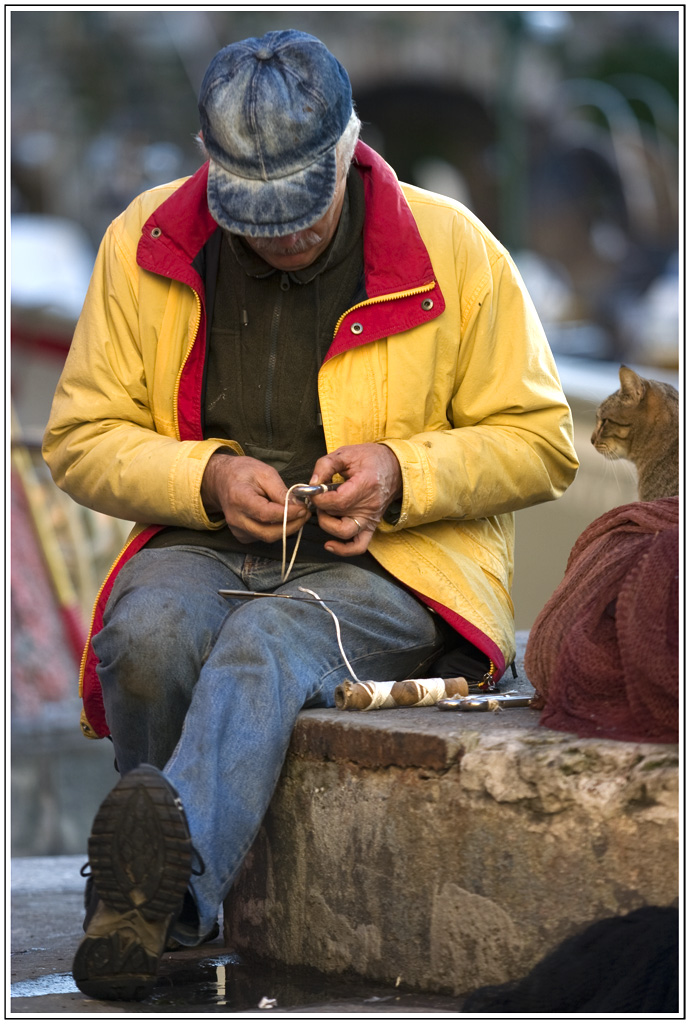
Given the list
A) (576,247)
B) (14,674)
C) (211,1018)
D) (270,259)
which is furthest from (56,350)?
(576,247)

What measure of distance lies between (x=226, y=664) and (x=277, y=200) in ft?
3.08

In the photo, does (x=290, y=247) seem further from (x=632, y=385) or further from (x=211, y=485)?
(x=632, y=385)

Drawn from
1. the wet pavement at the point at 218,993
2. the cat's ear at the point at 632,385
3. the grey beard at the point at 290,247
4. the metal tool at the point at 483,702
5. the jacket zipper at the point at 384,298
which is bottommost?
the wet pavement at the point at 218,993

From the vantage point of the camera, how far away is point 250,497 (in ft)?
8.86

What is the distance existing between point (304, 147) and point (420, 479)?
714 millimetres

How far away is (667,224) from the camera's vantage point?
18766 millimetres

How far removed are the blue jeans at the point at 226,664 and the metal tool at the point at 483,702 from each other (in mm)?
207

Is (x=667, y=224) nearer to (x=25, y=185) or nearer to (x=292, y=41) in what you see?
(x=25, y=185)

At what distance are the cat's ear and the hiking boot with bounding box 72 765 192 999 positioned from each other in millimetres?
2492

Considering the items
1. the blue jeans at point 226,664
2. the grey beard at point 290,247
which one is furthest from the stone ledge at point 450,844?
the grey beard at point 290,247

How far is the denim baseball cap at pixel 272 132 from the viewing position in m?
2.67

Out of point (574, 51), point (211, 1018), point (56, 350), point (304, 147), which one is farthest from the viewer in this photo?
point (574, 51)

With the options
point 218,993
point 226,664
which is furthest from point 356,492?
point 218,993

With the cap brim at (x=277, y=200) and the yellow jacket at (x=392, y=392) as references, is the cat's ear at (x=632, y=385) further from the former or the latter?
the cap brim at (x=277, y=200)
